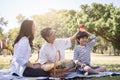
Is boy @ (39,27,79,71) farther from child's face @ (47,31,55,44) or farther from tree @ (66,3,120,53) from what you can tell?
tree @ (66,3,120,53)

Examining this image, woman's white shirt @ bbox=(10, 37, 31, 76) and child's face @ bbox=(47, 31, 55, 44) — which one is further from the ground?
child's face @ bbox=(47, 31, 55, 44)

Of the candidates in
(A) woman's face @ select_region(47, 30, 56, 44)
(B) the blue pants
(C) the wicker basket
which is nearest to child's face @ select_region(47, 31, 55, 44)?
(A) woman's face @ select_region(47, 30, 56, 44)

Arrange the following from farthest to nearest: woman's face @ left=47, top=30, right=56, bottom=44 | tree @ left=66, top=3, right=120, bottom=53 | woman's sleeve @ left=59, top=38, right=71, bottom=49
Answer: tree @ left=66, top=3, right=120, bottom=53
woman's sleeve @ left=59, top=38, right=71, bottom=49
woman's face @ left=47, top=30, right=56, bottom=44

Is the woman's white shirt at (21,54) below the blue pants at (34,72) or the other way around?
the other way around

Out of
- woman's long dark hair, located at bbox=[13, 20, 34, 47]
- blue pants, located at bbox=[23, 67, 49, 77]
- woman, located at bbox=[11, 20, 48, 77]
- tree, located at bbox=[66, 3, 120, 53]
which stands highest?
tree, located at bbox=[66, 3, 120, 53]

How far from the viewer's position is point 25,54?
5.94m

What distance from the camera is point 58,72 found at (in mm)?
5887

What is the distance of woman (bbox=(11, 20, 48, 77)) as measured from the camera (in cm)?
594

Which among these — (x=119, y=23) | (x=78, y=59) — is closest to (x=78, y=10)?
(x=119, y=23)

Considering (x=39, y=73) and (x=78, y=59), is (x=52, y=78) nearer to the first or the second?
(x=39, y=73)

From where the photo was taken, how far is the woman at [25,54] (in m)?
5.94

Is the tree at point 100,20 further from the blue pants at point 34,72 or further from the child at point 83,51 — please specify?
the blue pants at point 34,72

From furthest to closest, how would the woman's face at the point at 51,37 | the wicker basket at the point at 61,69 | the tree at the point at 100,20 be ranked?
1. the tree at the point at 100,20
2. the woman's face at the point at 51,37
3. the wicker basket at the point at 61,69

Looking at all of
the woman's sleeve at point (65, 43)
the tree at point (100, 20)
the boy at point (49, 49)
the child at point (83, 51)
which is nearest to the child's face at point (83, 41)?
the child at point (83, 51)
